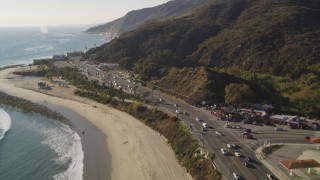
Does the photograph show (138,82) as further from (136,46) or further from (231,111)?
(136,46)

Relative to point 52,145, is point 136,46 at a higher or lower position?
higher

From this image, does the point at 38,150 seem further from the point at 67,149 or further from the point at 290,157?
the point at 290,157

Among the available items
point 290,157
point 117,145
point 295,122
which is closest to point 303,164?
point 290,157

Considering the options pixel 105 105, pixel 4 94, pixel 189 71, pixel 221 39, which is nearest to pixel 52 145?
pixel 105 105

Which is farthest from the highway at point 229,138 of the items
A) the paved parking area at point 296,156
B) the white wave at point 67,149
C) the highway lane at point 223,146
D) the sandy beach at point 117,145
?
the white wave at point 67,149

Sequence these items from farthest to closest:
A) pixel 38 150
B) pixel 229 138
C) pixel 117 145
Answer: pixel 117 145
pixel 38 150
pixel 229 138

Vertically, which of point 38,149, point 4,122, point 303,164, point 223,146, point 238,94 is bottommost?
point 38,149

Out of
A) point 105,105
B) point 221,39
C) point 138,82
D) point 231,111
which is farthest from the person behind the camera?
point 221,39

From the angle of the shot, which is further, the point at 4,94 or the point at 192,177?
the point at 4,94
